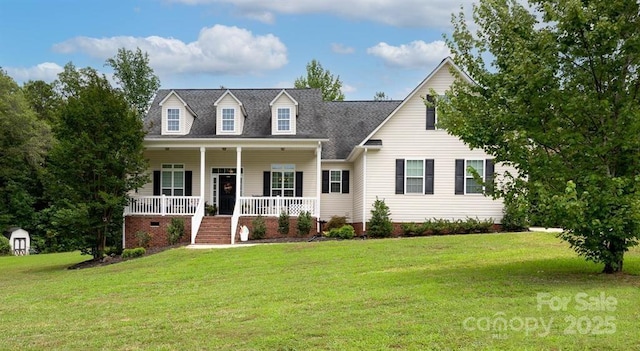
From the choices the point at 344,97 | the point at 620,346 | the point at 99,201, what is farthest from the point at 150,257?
the point at 344,97

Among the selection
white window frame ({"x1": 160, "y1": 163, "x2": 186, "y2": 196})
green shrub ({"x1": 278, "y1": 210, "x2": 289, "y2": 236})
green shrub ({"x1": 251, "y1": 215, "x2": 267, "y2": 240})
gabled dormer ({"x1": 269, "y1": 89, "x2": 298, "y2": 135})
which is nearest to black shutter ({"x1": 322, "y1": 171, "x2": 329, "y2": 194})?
gabled dormer ({"x1": 269, "y1": 89, "x2": 298, "y2": 135})

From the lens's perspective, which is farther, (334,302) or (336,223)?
(336,223)

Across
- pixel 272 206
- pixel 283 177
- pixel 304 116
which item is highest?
pixel 304 116

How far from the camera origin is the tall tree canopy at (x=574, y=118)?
10.5m

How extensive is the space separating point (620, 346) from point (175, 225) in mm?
19363

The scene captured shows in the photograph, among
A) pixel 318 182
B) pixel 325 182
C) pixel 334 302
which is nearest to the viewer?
pixel 334 302

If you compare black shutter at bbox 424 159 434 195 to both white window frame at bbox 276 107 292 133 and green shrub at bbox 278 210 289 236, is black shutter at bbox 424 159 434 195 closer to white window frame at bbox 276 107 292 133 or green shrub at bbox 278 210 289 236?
green shrub at bbox 278 210 289 236

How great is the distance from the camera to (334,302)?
413 inches

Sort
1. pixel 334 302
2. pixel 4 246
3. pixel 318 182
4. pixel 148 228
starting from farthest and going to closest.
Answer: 1. pixel 4 246
2. pixel 318 182
3. pixel 148 228
4. pixel 334 302

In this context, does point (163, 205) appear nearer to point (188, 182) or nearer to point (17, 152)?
point (188, 182)

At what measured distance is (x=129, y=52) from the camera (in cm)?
5212

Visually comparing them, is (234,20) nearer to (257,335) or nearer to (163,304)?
(163,304)

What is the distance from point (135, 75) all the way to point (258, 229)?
108 feet

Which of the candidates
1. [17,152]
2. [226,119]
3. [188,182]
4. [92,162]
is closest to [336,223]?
[226,119]
